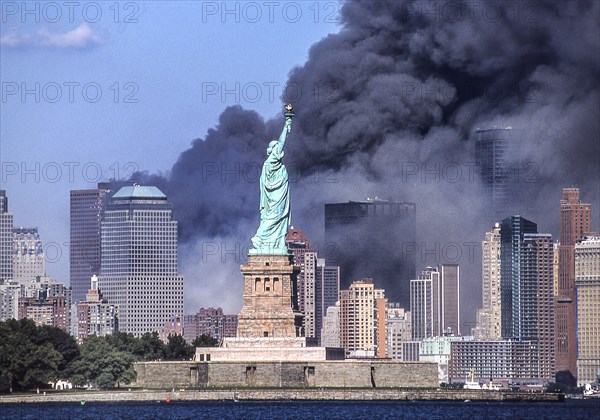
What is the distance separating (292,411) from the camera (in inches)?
4225

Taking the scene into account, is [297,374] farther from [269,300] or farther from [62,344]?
[62,344]

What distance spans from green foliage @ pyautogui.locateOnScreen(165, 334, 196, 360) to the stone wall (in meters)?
19.9

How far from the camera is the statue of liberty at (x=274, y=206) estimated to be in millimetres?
125875

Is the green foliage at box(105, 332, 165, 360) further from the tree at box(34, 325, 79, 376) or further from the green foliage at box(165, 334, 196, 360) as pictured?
the tree at box(34, 325, 79, 376)

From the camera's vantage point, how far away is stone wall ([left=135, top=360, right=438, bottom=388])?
120 m

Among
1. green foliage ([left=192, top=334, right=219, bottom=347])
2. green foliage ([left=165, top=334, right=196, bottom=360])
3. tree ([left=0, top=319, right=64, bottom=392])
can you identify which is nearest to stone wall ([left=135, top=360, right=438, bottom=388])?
tree ([left=0, top=319, right=64, bottom=392])

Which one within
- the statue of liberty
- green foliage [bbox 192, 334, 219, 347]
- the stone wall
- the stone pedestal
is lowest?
the stone wall

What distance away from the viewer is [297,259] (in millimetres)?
192750

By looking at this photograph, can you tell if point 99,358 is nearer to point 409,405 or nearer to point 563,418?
point 409,405

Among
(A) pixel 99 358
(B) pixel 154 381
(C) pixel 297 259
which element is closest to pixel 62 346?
(A) pixel 99 358

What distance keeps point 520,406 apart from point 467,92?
140 feet

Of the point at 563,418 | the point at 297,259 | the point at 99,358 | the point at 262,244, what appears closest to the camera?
the point at 563,418

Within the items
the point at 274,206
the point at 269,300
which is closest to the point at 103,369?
the point at 269,300

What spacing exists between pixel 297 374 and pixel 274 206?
11.9 metres
